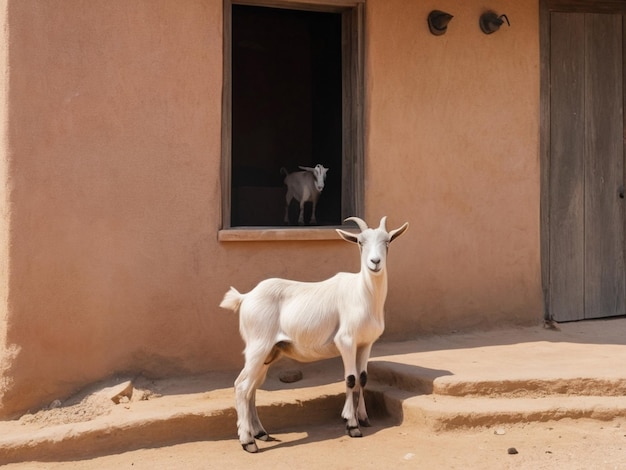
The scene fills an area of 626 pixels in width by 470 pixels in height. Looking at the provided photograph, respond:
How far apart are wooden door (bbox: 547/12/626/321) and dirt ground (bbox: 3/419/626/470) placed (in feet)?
8.72

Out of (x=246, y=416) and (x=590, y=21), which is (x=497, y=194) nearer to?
(x=590, y=21)

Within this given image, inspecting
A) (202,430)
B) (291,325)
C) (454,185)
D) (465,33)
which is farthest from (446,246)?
(202,430)

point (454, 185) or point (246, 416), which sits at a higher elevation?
point (454, 185)

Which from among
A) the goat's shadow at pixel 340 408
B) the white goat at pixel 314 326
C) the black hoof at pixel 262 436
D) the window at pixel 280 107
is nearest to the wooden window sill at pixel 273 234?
the white goat at pixel 314 326

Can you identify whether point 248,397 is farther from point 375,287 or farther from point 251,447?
point 375,287

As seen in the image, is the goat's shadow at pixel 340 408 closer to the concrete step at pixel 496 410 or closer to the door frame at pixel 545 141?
the concrete step at pixel 496 410

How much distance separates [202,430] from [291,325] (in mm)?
934

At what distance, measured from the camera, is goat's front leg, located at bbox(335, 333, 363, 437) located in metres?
5.56

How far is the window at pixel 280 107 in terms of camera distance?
9672 millimetres

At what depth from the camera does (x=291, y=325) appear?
5.60 m

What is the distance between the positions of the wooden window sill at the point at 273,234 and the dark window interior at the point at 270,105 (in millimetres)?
3268

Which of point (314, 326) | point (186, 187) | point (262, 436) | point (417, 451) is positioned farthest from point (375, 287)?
point (186, 187)

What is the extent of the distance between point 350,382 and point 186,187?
201 centimetres

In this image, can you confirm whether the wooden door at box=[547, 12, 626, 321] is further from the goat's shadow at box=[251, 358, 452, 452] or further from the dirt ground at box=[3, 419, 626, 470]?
the dirt ground at box=[3, 419, 626, 470]
